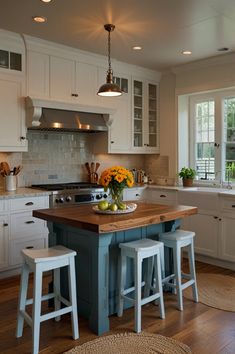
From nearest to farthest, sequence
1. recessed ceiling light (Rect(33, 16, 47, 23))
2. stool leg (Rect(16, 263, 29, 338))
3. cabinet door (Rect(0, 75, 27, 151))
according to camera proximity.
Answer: stool leg (Rect(16, 263, 29, 338)) < recessed ceiling light (Rect(33, 16, 47, 23)) < cabinet door (Rect(0, 75, 27, 151))

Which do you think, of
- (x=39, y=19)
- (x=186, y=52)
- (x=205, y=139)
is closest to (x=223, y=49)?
(x=186, y=52)

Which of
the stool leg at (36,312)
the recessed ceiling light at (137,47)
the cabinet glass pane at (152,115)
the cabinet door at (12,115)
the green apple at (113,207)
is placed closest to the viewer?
the stool leg at (36,312)

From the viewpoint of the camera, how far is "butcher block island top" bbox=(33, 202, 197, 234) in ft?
8.25

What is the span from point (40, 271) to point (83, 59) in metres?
3.17

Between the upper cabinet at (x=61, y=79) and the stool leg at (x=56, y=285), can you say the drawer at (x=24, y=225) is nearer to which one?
the stool leg at (x=56, y=285)

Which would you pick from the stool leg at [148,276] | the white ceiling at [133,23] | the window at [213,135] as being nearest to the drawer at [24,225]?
the stool leg at [148,276]

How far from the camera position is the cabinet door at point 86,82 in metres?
4.63

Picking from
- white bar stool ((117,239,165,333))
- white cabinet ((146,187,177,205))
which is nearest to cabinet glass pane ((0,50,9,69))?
white bar stool ((117,239,165,333))

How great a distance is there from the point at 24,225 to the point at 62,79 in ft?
6.28

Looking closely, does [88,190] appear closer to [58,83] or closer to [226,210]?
[58,83]

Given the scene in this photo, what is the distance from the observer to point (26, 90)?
4152 millimetres

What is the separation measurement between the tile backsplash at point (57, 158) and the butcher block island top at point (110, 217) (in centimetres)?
164

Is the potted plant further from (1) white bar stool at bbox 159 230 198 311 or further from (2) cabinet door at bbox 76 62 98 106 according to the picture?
(1) white bar stool at bbox 159 230 198 311

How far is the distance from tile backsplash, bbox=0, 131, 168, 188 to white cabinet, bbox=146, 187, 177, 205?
0.56 meters
